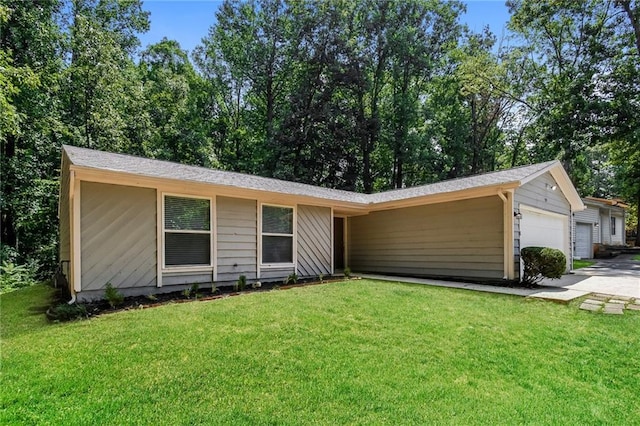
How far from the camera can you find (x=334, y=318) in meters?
4.85

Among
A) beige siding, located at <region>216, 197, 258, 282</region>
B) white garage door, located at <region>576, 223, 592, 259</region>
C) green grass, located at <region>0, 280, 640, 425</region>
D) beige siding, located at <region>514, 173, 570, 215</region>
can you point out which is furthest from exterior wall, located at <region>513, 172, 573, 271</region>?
white garage door, located at <region>576, 223, 592, 259</region>

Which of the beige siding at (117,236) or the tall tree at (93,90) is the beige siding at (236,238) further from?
the tall tree at (93,90)

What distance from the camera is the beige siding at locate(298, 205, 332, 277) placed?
354 inches

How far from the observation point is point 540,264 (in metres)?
7.51

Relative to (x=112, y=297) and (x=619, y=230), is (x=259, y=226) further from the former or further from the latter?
(x=619, y=230)

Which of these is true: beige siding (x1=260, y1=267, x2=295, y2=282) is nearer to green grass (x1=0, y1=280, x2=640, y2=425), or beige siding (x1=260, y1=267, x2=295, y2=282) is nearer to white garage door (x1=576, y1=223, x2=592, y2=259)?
green grass (x1=0, y1=280, x2=640, y2=425)

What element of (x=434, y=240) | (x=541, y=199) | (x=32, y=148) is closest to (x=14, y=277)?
(x=32, y=148)

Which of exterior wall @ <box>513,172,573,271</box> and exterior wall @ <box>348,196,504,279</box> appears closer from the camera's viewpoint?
exterior wall @ <box>513,172,573,271</box>

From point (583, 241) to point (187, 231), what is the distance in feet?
63.5

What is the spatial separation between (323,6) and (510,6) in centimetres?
1072

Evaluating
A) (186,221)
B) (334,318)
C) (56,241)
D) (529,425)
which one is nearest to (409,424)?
(529,425)

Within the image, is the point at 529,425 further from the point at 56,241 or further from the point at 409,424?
the point at 56,241

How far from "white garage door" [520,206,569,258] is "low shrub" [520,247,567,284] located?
0.75 m

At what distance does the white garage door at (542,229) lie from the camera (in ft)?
28.3
